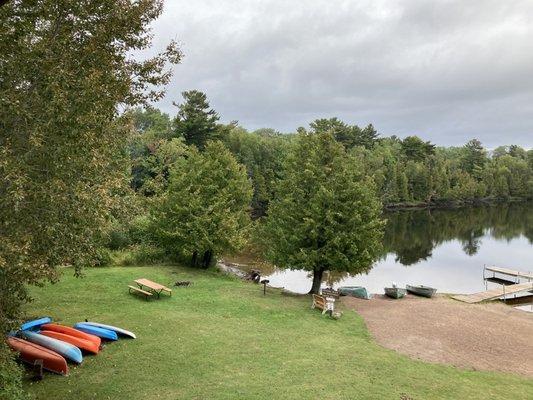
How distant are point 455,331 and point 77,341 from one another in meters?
16.7

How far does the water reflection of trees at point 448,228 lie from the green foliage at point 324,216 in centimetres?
2542

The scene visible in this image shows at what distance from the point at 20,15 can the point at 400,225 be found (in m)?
72.5

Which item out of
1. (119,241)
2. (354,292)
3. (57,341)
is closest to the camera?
(57,341)

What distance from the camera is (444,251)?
5600 centimetres

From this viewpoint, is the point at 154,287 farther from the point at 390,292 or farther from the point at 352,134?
the point at 352,134

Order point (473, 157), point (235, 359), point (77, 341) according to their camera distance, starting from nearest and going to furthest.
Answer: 1. point (77, 341)
2. point (235, 359)
3. point (473, 157)

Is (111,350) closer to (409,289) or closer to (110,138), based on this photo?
(110,138)

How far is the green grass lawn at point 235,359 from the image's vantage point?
40.3 ft

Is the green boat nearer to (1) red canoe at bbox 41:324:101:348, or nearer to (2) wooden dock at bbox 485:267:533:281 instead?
(1) red canoe at bbox 41:324:101:348

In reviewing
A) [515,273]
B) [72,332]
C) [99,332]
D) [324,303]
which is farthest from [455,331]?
[515,273]

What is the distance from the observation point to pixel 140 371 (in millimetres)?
13242

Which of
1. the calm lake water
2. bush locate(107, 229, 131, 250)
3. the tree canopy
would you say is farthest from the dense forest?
the tree canopy

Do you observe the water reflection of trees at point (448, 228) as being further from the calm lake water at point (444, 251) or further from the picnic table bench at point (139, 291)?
the picnic table bench at point (139, 291)

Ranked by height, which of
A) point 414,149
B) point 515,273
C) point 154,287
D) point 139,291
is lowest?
point 139,291
